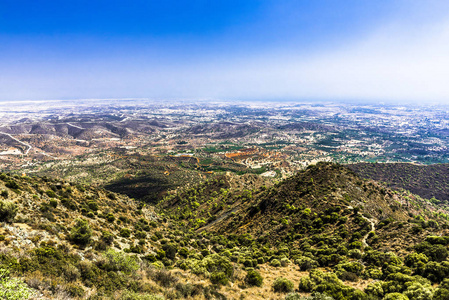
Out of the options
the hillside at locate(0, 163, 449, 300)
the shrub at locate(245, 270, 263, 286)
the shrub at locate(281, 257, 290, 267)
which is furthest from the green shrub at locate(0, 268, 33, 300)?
the shrub at locate(281, 257, 290, 267)

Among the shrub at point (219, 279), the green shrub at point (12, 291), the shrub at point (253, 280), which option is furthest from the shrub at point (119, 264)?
the shrub at point (253, 280)

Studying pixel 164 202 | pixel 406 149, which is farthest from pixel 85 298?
pixel 406 149

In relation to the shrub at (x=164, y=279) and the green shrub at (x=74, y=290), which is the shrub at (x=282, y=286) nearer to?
the shrub at (x=164, y=279)

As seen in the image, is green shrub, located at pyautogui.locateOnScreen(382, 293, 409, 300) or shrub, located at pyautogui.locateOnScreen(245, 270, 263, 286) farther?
shrub, located at pyautogui.locateOnScreen(245, 270, 263, 286)

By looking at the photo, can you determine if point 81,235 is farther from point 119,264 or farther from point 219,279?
point 219,279

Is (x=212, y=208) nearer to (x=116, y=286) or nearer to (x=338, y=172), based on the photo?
(x=338, y=172)

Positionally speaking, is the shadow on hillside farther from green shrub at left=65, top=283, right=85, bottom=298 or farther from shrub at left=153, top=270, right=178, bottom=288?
green shrub at left=65, top=283, right=85, bottom=298
